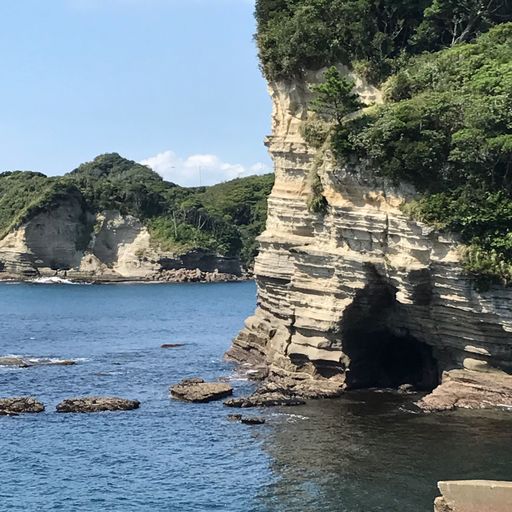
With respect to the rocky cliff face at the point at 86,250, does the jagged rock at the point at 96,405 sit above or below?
below

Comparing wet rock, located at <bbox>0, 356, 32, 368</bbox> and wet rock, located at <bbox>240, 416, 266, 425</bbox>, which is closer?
wet rock, located at <bbox>240, 416, 266, 425</bbox>

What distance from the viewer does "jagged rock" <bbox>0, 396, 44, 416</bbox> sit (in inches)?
2012

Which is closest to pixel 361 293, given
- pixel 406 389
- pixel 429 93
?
pixel 406 389

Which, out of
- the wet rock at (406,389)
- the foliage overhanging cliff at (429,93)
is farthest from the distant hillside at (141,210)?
the wet rock at (406,389)

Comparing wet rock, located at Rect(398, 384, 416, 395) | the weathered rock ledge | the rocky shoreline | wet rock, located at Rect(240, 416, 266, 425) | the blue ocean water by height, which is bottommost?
the blue ocean water

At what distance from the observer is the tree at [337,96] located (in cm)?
5328

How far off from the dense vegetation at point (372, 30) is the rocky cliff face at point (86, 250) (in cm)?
9957

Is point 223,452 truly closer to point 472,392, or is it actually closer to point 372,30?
point 472,392

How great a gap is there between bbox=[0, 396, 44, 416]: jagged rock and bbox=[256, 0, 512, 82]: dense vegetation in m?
26.1

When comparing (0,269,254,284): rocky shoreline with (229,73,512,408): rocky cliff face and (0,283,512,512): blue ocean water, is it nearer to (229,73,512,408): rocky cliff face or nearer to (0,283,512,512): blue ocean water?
(0,283,512,512): blue ocean water

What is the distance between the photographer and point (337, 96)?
176 ft

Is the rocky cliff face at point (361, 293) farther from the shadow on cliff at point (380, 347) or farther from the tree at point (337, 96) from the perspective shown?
the tree at point (337, 96)

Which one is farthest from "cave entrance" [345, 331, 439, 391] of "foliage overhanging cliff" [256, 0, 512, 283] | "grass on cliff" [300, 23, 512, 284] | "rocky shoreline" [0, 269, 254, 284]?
"rocky shoreline" [0, 269, 254, 284]

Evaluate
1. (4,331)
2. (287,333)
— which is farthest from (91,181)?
(287,333)
